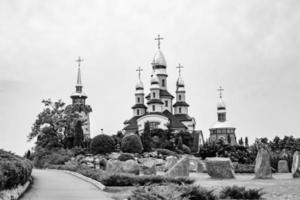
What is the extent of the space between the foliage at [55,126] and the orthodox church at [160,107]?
21.5m

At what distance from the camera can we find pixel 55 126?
5659 cm

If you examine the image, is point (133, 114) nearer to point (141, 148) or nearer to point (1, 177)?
point (141, 148)

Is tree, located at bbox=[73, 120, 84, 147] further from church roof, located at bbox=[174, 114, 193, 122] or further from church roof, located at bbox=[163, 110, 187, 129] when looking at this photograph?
church roof, located at bbox=[174, 114, 193, 122]

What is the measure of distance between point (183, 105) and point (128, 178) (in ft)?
231

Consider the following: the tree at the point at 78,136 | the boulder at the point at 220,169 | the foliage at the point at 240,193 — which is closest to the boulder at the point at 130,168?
the boulder at the point at 220,169

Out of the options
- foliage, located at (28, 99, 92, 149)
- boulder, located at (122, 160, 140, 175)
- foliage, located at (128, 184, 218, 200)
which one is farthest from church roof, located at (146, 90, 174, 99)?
foliage, located at (128, 184, 218, 200)

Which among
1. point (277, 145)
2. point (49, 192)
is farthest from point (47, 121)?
point (49, 192)

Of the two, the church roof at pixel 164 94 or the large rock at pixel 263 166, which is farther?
the church roof at pixel 164 94

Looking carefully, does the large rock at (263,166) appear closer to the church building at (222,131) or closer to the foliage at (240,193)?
the foliage at (240,193)

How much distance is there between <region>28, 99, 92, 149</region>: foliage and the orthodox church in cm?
2146

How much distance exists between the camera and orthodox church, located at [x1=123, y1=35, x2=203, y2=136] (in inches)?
3159

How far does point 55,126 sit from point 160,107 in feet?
96.8

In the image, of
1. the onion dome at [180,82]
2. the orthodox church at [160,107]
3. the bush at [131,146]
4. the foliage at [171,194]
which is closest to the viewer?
the foliage at [171,194]

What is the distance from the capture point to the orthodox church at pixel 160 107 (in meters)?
80.2
